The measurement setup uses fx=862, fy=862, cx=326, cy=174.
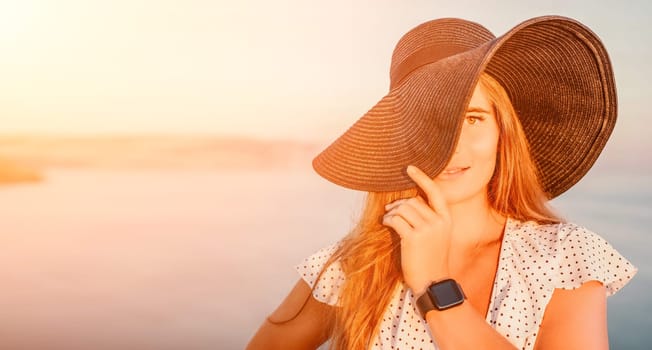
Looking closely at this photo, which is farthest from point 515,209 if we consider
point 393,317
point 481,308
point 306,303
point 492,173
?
point 306,303

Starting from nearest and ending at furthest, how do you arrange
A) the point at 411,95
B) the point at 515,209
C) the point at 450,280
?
the point at 450,280 < the point at 411,95 < the point at 515,209

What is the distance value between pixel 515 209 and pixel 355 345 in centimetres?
69

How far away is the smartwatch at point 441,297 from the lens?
2.34 m

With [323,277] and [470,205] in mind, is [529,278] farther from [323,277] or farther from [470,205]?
[323,277]

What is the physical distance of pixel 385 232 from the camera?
2.91m

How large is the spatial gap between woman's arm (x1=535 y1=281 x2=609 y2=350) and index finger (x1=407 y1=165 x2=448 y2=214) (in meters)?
0.45

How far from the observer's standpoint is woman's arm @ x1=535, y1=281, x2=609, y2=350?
236 centimetres

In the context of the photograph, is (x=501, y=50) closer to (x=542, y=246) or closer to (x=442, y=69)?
(x=442, y=69)

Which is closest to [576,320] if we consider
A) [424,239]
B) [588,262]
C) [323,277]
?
[588,262]

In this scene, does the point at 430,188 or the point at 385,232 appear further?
the point at 385,232

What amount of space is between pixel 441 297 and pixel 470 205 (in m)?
0.53

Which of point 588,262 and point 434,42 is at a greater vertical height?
point 434,42

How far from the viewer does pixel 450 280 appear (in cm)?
237

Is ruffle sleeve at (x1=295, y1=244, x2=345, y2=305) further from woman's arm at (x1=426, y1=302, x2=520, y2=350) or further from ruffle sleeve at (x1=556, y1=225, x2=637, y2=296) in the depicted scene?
ruffle sleeve at (x1=556, y1=225, x2=637, y2=296)
